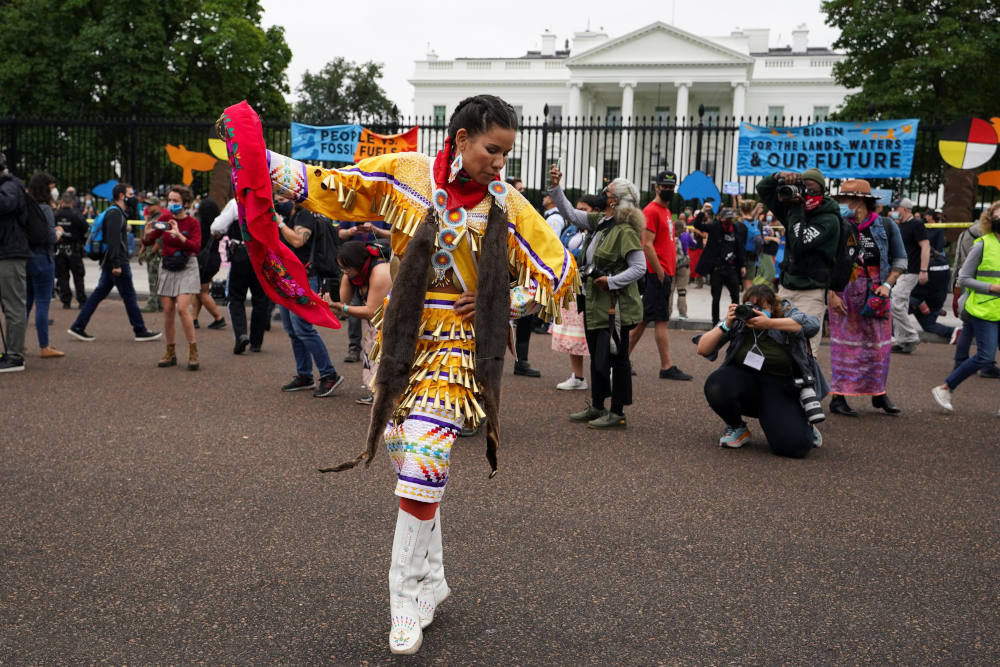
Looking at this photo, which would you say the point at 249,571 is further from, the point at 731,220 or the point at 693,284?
the point at 693,284

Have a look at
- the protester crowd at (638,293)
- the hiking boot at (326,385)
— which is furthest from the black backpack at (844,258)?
the hiking boot at (326,385)

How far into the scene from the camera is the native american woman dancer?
118 inches

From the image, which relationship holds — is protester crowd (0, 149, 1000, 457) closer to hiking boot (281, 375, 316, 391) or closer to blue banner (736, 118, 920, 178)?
hiking boot (281, 375, 316, 391)

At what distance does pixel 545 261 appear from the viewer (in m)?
3.20

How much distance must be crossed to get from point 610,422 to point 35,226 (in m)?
5.59

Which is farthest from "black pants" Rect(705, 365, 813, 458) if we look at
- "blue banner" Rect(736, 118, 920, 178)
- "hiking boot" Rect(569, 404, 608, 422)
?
"blue banner" Rect(736, 118, 920, 178)

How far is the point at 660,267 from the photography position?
8117mm

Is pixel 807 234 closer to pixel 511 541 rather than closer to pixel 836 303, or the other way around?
pixel 836 303

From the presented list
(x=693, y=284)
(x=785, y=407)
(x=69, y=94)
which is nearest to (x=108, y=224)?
(x=785, y=407)

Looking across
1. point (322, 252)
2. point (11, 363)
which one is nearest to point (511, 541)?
point (322, 252)

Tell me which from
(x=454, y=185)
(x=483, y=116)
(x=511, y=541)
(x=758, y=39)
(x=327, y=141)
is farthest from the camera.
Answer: (x=758, y=39)

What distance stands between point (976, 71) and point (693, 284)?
18409mm

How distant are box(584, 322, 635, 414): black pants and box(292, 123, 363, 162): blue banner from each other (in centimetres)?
942

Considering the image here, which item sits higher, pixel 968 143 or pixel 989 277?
pixel 968 143
